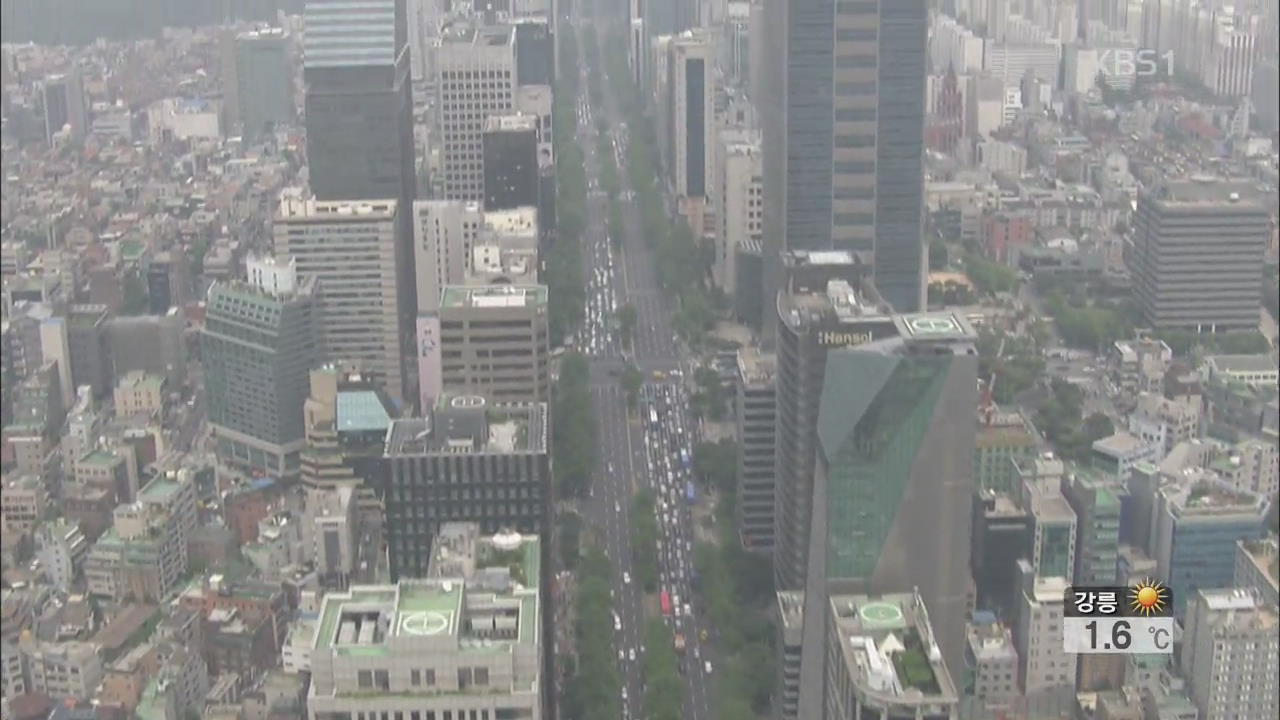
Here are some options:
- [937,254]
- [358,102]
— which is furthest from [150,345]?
[937,254]

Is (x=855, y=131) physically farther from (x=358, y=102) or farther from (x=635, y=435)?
(x=358, y=102)

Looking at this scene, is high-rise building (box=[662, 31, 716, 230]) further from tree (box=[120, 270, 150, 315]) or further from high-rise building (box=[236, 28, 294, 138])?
tree (box=[120, 270, 150, 315])

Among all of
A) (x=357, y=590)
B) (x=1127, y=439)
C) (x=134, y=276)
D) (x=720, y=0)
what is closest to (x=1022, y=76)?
(x=720, y=0)

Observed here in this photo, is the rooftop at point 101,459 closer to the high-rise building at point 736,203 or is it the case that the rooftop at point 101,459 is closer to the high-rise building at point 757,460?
the high-rise building at point 757,460

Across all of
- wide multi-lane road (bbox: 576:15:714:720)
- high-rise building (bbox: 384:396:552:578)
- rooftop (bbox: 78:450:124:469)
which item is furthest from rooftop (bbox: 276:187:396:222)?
high-rise building (bbox: 384:396:552:578)

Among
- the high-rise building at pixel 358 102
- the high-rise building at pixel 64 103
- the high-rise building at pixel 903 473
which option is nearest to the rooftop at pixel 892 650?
the high-rise building at pixel 903 473
